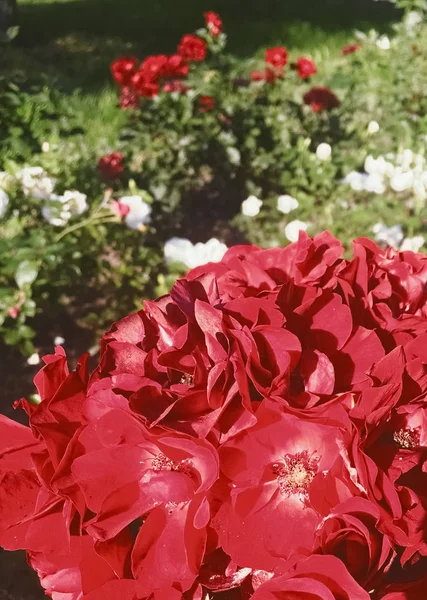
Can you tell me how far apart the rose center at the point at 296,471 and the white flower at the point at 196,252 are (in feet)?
3.39

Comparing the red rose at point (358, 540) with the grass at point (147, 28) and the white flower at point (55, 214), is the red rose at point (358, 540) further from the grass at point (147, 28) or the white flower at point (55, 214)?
the grass at point (147, 28)

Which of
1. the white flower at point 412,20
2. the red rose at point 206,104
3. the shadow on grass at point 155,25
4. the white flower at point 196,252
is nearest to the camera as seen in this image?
the white flower at point 196,252

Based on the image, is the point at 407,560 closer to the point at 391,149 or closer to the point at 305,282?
the point at 305,282

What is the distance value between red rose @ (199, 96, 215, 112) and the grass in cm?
228

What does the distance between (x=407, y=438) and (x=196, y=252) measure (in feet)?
4.50

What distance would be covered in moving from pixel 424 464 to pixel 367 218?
2.52m

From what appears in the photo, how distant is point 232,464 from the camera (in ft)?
2.18

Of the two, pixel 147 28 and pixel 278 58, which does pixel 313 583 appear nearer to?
pixel 278 58

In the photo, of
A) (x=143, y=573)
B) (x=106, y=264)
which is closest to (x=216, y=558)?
(x=143, y=573)

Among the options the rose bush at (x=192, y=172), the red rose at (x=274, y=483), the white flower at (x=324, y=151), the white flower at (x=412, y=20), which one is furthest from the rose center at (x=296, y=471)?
the white flower at (x=412, y=20)

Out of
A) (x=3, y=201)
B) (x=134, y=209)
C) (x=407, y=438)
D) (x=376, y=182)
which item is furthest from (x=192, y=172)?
(x=407, y=438)

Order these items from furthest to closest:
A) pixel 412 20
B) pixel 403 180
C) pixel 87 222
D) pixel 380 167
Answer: pixel 412 20, pixel 380 167, pixel 403 180, pixel 87 222

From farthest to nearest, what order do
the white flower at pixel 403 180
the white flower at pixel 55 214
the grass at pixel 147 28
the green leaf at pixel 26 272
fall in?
the grass at pixel 147 28 < the white flower at pixel 403 180 < the white flower at pixel 55 214 < the green leaf at pixel 26 272

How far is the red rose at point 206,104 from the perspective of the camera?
367cm
